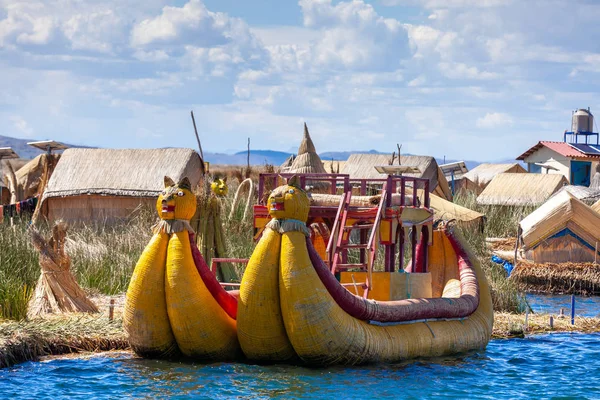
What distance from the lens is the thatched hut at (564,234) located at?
21891 mm

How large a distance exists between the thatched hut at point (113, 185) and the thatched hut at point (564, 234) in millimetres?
7715

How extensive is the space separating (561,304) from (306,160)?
23.9 ft

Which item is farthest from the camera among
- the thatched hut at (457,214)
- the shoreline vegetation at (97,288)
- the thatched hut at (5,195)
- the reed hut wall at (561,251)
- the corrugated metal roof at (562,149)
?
the corrugated metal roof at (562,149)

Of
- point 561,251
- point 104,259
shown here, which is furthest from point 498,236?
point 104,259

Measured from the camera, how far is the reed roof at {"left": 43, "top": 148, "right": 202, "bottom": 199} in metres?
22.5

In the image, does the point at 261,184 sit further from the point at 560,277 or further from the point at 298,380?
the point at 560,277

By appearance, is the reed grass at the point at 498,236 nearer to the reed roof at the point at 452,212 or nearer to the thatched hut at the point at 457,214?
the thatched hut at the point at 457,214

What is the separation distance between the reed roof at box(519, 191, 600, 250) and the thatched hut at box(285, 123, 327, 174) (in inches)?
Result: 205

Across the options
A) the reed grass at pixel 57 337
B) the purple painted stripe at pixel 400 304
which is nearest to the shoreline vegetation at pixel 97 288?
the reed grass at pixel 57 337

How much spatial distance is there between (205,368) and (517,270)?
1205 centimetres

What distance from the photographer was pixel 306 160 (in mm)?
23859

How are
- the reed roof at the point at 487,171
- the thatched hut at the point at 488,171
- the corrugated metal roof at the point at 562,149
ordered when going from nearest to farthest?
1. the corrugated metal roof at the point at 562,149
2. the thatched hut at the point at 488,171
3. the reed roof at the point at 487,171

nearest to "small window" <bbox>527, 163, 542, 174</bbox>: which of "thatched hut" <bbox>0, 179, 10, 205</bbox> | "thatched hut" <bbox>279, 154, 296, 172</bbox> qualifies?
"thatched hut" <bbox>279, 154, 296, 172</bbox>

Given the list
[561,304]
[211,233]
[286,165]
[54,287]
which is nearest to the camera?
[54,287]
